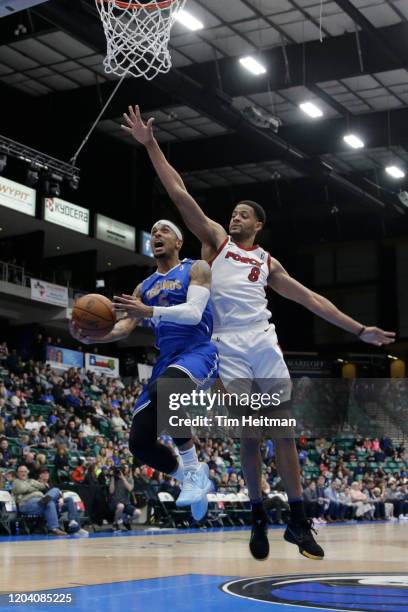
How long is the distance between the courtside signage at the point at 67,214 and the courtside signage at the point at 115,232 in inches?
22.8

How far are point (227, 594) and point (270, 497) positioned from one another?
12.9 meters

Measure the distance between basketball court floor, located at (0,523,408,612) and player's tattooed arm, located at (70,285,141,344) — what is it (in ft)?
5.14

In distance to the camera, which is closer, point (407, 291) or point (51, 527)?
point (51, 527)

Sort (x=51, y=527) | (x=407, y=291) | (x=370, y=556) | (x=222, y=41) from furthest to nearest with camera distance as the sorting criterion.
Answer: (x=407, y=291) < (x=222, y=41) < (x=51, y=527) < (x=370, y=556)

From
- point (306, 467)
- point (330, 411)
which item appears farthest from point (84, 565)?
point (330, 411)

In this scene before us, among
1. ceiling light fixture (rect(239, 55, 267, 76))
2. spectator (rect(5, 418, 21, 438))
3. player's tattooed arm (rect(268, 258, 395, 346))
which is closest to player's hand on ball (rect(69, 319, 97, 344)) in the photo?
player's tattooed arm (rect(268, 258, 395, 346))

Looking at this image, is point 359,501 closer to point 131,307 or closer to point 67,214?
point 67,214

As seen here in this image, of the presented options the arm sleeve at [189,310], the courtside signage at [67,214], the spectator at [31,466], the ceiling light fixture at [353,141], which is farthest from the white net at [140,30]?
the courtside signage at [67,214]

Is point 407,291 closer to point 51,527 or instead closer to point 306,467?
point 306,467

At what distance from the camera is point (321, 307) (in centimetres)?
575

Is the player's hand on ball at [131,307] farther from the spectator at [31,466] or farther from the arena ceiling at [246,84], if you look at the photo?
the arena ceiling at [246,84]

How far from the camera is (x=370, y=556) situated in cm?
830

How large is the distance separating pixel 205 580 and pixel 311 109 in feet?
61.4

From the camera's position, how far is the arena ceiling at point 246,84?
60.5 feet
